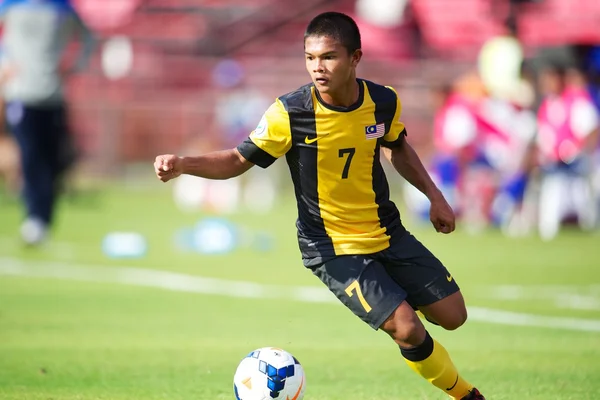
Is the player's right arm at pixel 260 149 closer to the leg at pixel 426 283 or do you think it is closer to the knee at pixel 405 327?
the leg at pixel 426 283

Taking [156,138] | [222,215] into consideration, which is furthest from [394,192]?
[156,138]

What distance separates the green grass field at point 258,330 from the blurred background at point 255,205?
37 millimetres

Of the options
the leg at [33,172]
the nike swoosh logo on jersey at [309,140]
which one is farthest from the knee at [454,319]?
the leg at [33,172]

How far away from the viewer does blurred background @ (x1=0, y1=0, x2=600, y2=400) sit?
766 cm

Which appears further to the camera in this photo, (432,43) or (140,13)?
(140,13)

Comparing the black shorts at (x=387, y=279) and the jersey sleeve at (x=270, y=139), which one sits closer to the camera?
the black shorts at (x=387, y=279)

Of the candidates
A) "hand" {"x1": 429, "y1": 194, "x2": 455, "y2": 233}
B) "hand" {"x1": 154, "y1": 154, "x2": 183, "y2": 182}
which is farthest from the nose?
"hand" {"x1": 429, "y1": 194, "x2": 455, "y2": 233}

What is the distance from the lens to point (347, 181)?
6.03m

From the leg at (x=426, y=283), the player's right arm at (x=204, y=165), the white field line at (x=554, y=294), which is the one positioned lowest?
the white field line at (x=554, y=294)

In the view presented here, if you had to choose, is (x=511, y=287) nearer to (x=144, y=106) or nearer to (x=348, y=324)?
(x=348, y=324)

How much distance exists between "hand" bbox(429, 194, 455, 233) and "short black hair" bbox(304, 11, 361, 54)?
1094 mm

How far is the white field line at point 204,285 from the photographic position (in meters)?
9.52

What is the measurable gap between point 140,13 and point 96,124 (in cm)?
724

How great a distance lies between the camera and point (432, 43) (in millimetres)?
28469
